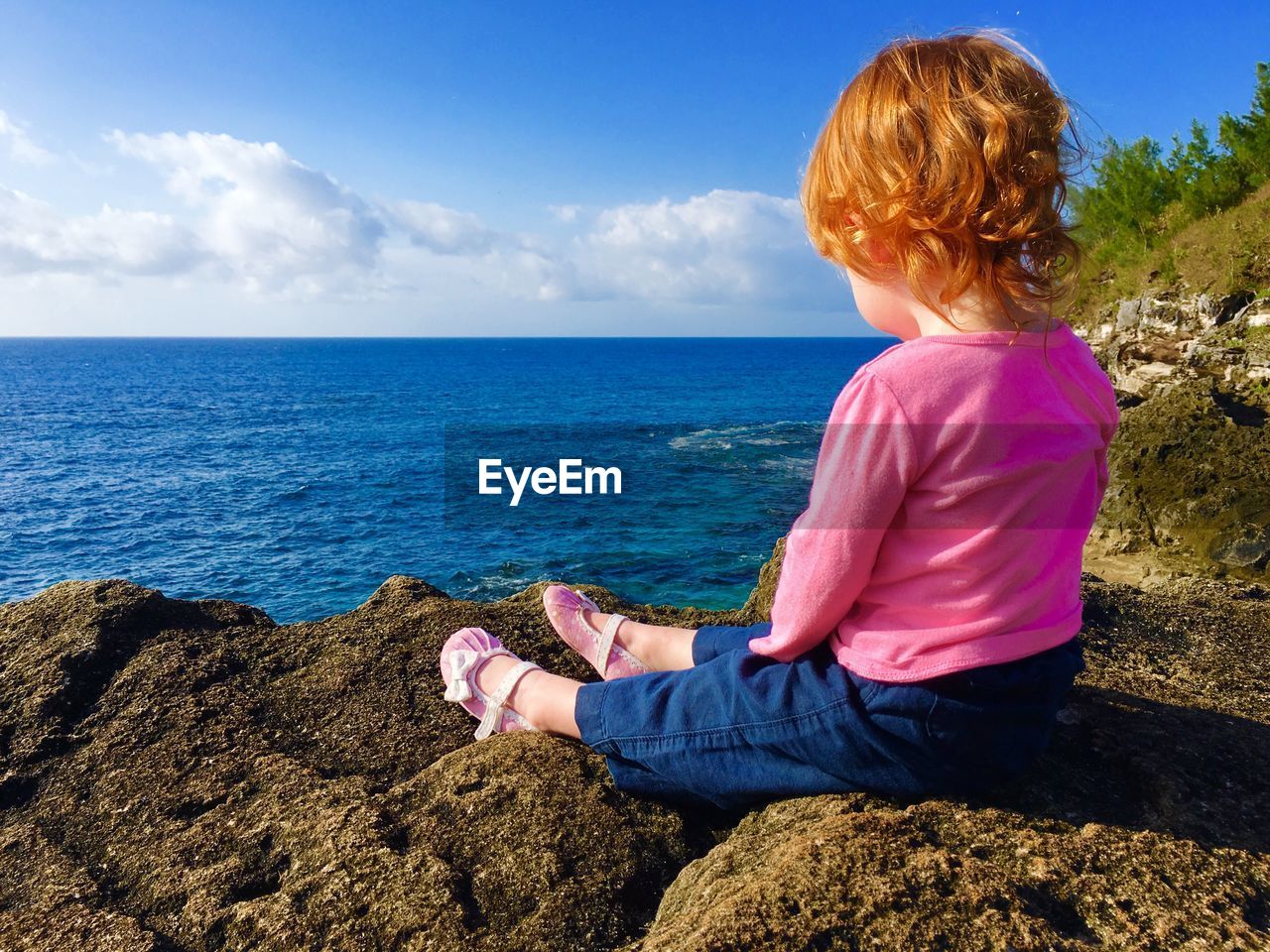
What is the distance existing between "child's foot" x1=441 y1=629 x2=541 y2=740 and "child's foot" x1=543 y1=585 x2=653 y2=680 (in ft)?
1.46

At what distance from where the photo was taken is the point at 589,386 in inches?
3521

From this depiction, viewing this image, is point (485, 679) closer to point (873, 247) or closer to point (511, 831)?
point (511, 831)

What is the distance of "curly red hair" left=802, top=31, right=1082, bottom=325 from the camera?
84.4 inches

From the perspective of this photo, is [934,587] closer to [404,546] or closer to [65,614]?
[65,614]

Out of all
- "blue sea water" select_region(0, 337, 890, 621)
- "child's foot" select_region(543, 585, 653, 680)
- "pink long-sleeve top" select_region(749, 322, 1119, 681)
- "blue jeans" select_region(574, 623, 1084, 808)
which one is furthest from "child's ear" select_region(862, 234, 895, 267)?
"blue sea water" select_region(0, 337, 890, 621)

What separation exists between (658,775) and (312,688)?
2087 mm

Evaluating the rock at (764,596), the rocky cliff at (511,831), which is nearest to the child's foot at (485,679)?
the rocky cliff at (511,831)

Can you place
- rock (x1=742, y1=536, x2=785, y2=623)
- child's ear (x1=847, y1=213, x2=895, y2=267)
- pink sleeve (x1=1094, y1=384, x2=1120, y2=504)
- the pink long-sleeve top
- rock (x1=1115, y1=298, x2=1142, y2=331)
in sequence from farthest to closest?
1. rock (x1=1115, y1=298, x2=1142, y2=331)
2. rock (x1=742, y1=536, x2=785, y2=623)
3. pink sleeve (x1=1094, y1=384, x2=1120, y2=504)
4. child's ear (x1=847, y1=213, x2=895, y2=267)
5. the pink long-sleeve top

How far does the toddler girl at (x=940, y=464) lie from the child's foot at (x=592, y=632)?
126 cm

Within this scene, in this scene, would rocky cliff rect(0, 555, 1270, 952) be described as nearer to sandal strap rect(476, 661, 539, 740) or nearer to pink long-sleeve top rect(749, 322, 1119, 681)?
sandal strap rect(476, 661, 539, 740)

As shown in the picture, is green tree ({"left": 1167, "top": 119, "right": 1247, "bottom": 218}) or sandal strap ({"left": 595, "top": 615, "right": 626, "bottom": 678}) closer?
sandal strap ({"left": 595, "top": 615, "right": 626, "bottom": 678})

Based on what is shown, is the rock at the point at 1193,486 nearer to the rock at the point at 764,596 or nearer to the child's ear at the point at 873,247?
the rock at the point at 764,596

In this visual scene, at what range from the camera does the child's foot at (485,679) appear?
11.4 ft
